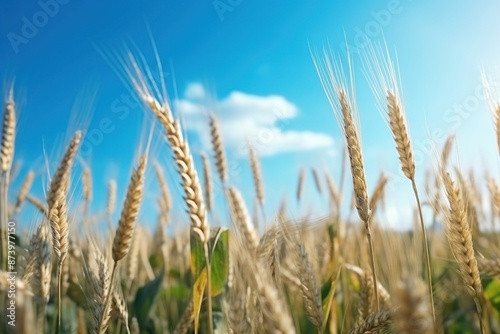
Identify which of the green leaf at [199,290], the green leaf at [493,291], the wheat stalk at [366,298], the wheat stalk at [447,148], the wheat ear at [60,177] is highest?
the wheat stalk at [447,148]

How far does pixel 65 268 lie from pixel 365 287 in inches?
70.8

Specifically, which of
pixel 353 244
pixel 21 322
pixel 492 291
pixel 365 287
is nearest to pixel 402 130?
pixel 365 287

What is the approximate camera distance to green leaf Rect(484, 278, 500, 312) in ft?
9.18

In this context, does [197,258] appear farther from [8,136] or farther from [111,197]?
[111,197]

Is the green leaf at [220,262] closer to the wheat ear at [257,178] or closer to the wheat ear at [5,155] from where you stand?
the wheat ear at [5,155]

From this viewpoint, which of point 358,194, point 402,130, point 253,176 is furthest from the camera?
point 253,176

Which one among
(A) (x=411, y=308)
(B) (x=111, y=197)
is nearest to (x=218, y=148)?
(B) (x=111, y=197)

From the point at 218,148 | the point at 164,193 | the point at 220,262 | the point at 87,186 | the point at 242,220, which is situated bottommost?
the point at 220,262

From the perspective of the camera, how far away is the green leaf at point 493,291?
9.18 ft

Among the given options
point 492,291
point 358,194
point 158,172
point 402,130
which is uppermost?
point 158,172

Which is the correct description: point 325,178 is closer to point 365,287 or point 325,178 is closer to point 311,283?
point 365,287

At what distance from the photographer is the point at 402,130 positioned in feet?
7.02

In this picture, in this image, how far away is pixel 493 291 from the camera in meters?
2.81

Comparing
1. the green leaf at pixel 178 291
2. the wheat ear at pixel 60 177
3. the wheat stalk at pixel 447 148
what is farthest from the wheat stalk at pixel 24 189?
the wheat stalk at pixel 447 148
